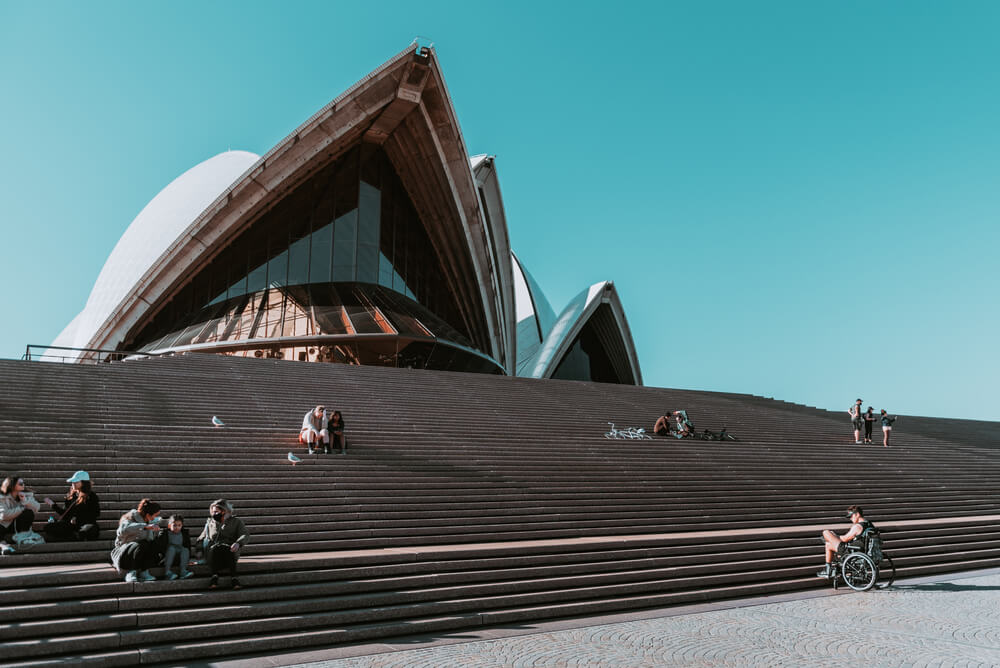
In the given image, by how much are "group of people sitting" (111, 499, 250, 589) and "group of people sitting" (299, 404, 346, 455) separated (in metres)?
3.66

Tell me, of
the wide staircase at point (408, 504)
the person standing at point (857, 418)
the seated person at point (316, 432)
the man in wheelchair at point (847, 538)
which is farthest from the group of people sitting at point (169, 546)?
the person standing at point (857, 418)

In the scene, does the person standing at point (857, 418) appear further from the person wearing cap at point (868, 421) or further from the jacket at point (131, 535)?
the jacket at point (131, 535)

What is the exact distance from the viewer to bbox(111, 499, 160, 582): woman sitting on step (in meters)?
6.04

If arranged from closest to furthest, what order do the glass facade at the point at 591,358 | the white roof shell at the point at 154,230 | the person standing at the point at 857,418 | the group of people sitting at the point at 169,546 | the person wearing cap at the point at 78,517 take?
the group of people sitting at the point at 169,546 < the person wearing cap at the point at 78,517 < the person standing at the point at 857,418 < the white roof shell at the point at 154,230 < the glass facade at the point at 591,358

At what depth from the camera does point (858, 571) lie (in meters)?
8.45

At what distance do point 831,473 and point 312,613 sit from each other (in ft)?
35.8

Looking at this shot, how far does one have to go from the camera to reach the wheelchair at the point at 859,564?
836 centimetres

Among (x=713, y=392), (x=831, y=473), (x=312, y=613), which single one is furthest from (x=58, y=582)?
(x=713, y=392)

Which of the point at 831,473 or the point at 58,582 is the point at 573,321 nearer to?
the point at 831,473

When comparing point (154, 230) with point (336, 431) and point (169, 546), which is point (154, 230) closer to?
point (336, 431)

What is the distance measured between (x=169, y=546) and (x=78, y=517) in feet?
4.37

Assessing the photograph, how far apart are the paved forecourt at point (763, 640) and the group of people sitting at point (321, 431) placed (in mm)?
4688

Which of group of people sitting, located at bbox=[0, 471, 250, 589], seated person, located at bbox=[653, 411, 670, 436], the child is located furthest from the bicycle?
the child

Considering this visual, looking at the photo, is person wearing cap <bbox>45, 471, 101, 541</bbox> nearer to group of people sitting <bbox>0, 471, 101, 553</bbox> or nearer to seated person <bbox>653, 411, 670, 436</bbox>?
group of people sitting <bbox>0, 471, 101, 553</bbox>
